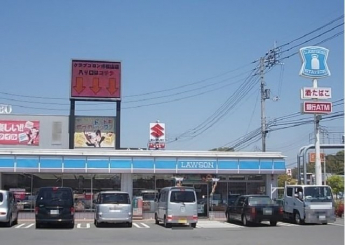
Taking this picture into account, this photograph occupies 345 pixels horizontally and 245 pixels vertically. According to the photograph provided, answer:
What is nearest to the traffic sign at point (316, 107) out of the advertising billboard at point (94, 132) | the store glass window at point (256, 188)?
the store glass window at point (256, 188)

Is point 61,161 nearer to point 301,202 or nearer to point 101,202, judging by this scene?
point 101,202

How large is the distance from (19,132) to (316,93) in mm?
20265

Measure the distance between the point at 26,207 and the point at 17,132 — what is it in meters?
7.24

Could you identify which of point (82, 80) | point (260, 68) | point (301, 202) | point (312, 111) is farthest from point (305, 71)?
point (82, 80)

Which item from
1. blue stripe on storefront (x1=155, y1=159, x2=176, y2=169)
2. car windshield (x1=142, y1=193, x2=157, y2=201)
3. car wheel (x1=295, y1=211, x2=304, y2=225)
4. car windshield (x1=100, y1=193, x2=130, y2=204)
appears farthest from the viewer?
car windshield (x1=142, y1=193, x2=157, y2=201)

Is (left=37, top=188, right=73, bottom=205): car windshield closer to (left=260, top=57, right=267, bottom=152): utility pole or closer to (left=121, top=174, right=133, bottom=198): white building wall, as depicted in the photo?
(left=121, top=174, right=133, bottom=198): white building wall

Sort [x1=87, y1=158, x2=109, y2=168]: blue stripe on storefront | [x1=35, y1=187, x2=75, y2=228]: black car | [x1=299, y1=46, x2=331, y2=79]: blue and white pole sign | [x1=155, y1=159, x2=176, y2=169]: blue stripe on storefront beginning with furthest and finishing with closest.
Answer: [x1=155, y1=159, x2=176, y2=169]: blue stripe on storefront, [x1=299, y1=46, x2=331, y2=79]: blue and white pole sign, [x1=87, y1=158, x2=109, y2=168]: blue stripe on storefront, [x1=35, y1=187, x2=75, y2=228]: black car

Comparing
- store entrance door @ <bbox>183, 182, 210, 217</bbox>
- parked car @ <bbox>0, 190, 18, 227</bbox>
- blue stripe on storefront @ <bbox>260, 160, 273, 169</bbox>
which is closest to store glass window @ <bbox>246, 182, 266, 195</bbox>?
blue stripe on storefront @ <bbox>260, 160, 273, 169</bbox>

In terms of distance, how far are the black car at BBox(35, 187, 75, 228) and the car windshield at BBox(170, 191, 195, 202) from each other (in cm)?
478

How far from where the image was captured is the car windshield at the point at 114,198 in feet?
80.4

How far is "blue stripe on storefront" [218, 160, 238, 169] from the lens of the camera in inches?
1289

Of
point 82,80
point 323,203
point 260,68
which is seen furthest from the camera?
point 260,68

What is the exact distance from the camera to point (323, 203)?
27000 millimetres

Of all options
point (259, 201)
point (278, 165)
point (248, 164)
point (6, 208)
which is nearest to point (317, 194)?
point (259, 201)
